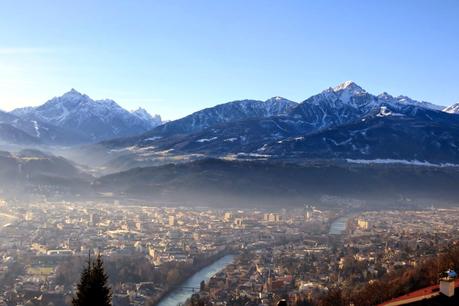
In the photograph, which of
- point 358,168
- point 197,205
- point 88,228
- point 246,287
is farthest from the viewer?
point 358,168

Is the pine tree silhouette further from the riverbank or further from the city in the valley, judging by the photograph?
the riverbank

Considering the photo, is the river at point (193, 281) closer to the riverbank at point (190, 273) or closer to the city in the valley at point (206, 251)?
the riverbank at point (190, 273)

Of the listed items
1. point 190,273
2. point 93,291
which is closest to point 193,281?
point 190,273

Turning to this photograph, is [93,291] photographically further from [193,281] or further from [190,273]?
[190,273]

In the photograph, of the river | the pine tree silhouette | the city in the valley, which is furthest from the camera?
the river

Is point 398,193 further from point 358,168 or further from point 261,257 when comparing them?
point 261,257

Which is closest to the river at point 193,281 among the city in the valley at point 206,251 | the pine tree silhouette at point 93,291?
the city in the valley at point 206,251

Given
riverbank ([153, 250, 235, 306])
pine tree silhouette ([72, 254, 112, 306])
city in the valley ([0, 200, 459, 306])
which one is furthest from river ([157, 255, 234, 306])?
pine tree silhouette ([72, 254, 112, 306])

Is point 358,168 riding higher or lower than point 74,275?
higher

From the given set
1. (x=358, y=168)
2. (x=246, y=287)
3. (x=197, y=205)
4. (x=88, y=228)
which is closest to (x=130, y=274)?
(x=246, y=287)
